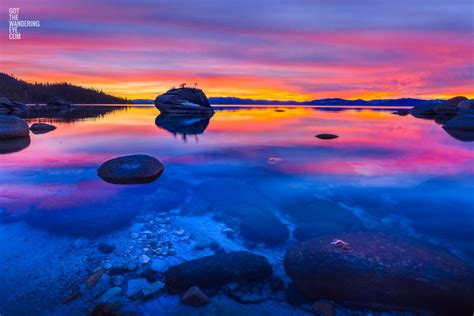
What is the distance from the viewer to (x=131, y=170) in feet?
30.5

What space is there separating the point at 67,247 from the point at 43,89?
187 metres

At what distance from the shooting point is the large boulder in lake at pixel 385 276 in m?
3.59

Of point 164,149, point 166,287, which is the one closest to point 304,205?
point 166,287

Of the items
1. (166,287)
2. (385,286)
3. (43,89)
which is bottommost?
(166,287)

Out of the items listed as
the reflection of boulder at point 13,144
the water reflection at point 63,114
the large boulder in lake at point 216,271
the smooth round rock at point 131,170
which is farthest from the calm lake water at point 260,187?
the water reflection at point 63,114

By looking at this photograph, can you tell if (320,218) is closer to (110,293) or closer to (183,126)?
(110,293)

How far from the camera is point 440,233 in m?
5.70

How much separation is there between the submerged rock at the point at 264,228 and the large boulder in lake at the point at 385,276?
0.93m

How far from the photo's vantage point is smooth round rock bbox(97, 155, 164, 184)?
29.5 ft

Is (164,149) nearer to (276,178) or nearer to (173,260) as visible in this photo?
(276,178)

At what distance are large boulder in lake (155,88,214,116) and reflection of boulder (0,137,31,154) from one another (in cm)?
3296

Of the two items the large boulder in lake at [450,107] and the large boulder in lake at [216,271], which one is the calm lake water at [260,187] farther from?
the large boulder in lake at [450,107]

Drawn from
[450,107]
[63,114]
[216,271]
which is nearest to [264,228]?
[216,271]

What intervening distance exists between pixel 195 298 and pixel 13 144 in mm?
17581
